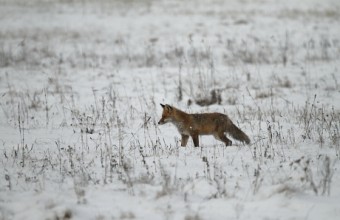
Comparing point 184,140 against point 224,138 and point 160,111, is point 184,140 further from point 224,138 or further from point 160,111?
point 160,111

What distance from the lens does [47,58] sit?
15.9 metres

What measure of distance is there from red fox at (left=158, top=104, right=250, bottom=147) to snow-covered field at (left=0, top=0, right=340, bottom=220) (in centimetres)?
22

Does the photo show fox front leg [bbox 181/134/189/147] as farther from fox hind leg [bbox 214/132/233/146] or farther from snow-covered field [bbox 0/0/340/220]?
fox hind leg [bbox 214/132/233/146]

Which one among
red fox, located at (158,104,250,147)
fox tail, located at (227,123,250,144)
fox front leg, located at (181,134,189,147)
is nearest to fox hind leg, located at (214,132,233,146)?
red fox, located at (158,104,250,147)

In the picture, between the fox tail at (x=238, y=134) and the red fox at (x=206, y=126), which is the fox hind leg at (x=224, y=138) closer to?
the red fox at (x=206, y=126)

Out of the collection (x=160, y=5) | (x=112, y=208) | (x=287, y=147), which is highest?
(x=160, y=5)

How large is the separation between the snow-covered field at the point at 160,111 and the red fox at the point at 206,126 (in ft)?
0.73

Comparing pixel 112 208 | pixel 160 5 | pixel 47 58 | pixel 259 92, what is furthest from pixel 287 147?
pixel 160 5

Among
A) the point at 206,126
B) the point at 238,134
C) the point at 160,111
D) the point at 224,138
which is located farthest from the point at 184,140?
the point at 160,111

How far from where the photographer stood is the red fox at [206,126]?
298 inches

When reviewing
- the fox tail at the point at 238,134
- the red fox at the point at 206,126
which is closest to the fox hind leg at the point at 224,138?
the red fox at the point at 206,126

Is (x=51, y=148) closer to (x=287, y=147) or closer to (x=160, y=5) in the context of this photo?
(x=287, y=147)

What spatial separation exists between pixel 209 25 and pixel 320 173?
16.8 m

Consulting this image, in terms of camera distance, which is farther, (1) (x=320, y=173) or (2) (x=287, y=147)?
(2) (x=287, y=147)
